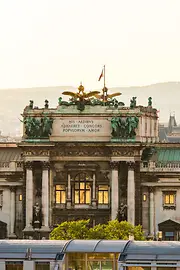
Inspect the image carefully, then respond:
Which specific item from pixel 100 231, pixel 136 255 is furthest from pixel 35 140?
pixel 136 255

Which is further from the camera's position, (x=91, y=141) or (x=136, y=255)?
(x=91, y=141)

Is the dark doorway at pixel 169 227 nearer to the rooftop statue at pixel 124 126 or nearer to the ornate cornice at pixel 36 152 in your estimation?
the rooftop statue at pixel 124 126

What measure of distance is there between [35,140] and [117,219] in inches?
448

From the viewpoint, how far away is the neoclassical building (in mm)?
176500

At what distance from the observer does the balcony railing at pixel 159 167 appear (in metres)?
178

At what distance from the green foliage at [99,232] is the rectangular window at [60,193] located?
Result: 15558 millimetres

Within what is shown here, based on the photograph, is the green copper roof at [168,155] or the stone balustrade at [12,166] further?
the green copper roof at [168,155]

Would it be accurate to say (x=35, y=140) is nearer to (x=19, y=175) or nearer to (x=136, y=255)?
(x=19, y=175)

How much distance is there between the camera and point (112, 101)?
589 ft

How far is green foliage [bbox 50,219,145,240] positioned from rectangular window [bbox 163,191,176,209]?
17.0 m

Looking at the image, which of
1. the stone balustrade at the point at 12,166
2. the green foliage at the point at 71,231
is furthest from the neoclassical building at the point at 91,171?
the green foliage at the point at 71,231

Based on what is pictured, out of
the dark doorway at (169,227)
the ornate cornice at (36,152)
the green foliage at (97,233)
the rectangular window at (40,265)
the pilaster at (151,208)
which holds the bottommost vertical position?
the rectangular window at (40,265)

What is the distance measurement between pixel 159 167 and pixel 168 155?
14.1 ft

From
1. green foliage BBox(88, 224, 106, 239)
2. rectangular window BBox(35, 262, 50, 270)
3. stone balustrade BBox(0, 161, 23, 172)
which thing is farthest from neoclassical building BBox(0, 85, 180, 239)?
rectangular window BBox(35, 262, 50, 270)
